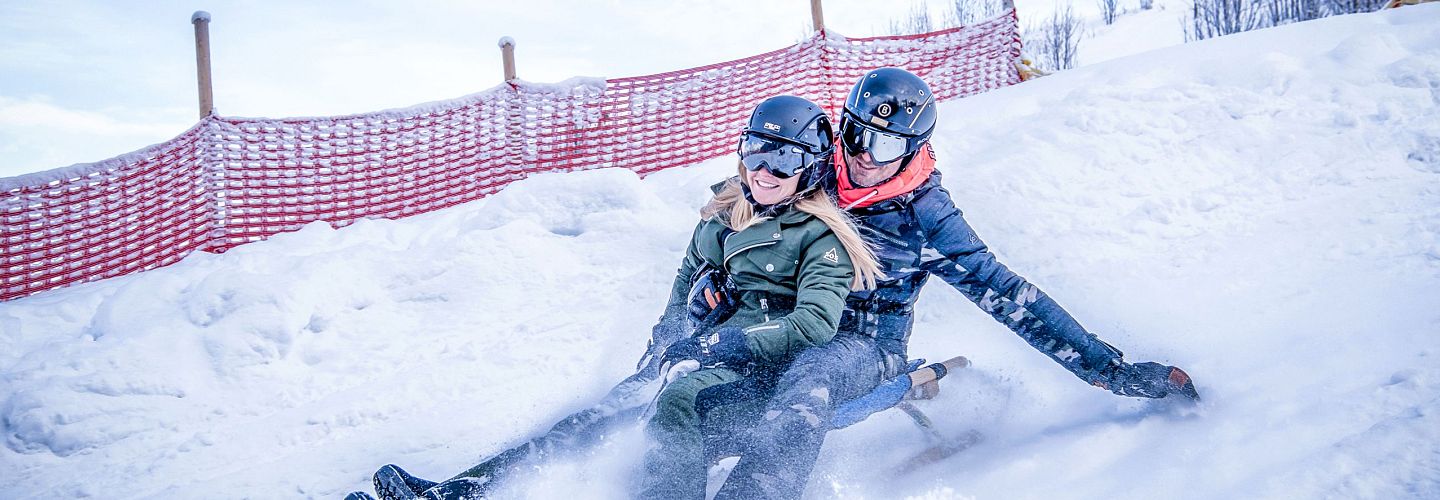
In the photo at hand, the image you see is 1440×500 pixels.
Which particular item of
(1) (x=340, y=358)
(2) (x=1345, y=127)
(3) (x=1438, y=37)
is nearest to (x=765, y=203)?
(1) (x=340, y=358)

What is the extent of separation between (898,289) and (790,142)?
2.69 ft

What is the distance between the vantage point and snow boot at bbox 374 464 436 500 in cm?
275

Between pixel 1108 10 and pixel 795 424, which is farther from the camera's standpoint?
pixel 1108 10

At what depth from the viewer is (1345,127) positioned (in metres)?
4.89

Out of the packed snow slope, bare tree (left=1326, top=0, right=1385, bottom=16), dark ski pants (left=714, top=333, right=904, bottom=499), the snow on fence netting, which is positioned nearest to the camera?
dark ski pants (left=714, top=333, right=904, bottom=499)

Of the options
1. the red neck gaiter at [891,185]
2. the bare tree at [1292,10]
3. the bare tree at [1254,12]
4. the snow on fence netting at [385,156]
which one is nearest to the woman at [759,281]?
the red neck gaiter at [891,185]

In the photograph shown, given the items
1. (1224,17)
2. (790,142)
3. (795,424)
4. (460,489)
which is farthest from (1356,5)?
(460,489)

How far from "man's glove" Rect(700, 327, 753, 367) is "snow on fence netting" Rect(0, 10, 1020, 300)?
5361 mm

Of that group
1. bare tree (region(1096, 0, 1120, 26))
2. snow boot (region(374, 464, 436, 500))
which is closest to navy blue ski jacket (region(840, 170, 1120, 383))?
snow boot (region(374, 464, 436, 500))

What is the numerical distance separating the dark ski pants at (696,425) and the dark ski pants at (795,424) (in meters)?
0.07

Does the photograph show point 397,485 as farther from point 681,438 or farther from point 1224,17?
point 1224,17

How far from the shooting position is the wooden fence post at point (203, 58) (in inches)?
292

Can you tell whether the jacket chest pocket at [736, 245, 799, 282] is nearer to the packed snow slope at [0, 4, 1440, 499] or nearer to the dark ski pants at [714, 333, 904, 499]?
the dark ski pants at [714, 333, 904, 499]

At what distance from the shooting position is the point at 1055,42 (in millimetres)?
20109
